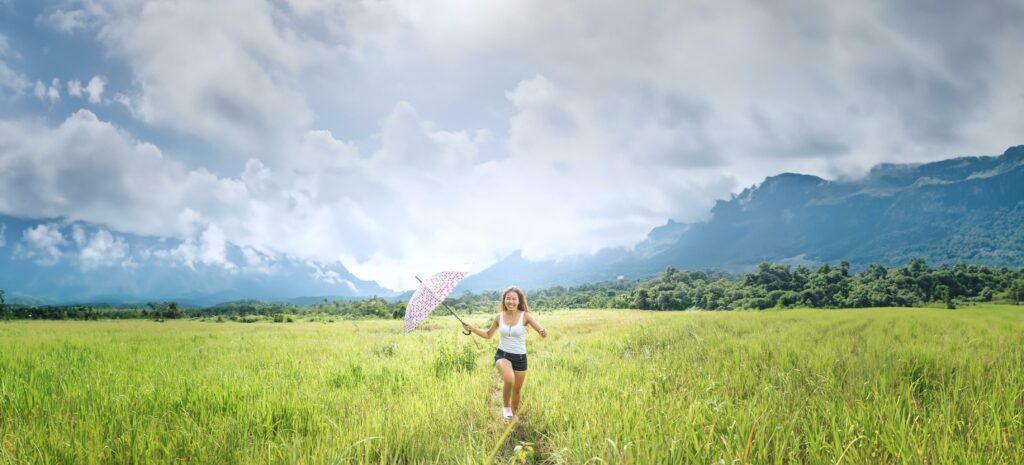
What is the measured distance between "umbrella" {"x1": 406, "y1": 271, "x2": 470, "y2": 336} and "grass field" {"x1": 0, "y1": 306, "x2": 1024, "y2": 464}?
1.23 m

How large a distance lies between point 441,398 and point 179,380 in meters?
4.61

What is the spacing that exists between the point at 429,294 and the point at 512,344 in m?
1.64

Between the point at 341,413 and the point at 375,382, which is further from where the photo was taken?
the point at 375,382

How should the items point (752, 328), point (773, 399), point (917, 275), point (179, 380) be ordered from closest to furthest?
point (773, 399), point (179, 380), point (752, 328), point (917, 275)

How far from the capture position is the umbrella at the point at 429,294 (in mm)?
6879

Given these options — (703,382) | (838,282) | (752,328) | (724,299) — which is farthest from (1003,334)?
(838,282)

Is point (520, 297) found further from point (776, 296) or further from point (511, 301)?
point (776, 296)

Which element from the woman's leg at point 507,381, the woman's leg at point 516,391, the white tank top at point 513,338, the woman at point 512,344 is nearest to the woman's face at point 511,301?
the woman at point 512,344

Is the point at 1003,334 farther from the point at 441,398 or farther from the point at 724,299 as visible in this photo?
the point at 724,299

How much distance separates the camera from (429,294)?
6.97m

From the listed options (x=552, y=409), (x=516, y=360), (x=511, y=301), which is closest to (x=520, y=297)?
(x=511, y=301)

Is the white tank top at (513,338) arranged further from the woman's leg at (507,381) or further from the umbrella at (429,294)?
the umbrella at (429,294)

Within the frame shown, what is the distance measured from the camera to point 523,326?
6547 mm

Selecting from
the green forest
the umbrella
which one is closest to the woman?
the umbrella
